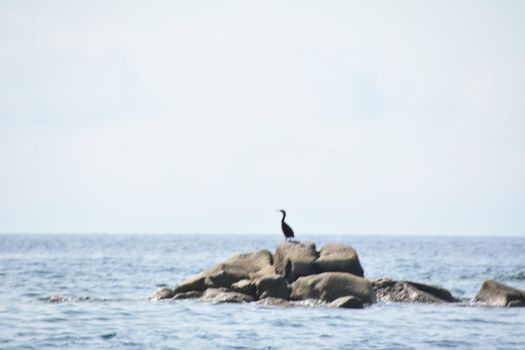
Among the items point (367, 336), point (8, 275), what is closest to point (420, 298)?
point (367, 336)

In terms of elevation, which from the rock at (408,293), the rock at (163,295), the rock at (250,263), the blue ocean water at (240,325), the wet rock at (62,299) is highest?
the rock at (250,263)

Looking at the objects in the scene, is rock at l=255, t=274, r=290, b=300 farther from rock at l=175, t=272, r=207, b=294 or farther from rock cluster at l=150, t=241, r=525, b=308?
rock at l=175, t=272, r=207, b=294

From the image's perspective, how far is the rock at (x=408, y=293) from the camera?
32031 millimetres

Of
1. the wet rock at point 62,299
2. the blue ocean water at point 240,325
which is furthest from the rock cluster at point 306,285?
the wet rock at point 62,299

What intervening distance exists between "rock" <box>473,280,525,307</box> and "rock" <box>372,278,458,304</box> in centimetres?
132

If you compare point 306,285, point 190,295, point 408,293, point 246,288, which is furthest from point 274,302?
point 408,293

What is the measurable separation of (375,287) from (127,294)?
36.2 ft

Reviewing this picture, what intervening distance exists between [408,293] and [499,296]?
3194 mm

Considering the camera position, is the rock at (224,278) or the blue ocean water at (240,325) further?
the rock at (224,278)

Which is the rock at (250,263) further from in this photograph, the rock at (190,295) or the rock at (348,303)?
the rock at (348,303)

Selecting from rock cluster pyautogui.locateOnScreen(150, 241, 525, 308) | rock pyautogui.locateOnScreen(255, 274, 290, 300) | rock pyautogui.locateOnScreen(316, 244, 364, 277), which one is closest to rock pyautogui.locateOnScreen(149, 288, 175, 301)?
rock cluster pyautogui.locateOnScreen(150, 241, 525, 308)

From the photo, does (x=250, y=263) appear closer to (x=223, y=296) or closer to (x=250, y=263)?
(x=250, y=263)

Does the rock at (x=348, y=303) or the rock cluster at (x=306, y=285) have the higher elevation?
the rock cluster at (x=306, y=285)

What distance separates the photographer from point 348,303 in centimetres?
2950
